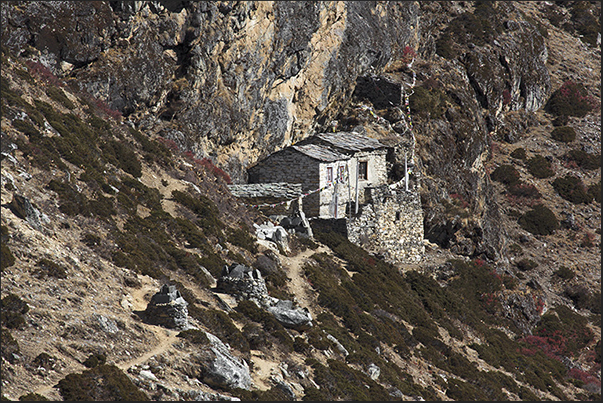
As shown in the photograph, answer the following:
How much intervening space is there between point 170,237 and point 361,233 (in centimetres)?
1764

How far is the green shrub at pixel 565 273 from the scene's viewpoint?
59844mm

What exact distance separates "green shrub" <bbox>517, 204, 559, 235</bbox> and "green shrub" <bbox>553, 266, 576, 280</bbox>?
690 centimetres

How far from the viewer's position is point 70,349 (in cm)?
1642

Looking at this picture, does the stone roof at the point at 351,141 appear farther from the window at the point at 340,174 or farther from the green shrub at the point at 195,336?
the green shrub at the point at 195,336

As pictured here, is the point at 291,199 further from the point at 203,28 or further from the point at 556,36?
the point at 556,36

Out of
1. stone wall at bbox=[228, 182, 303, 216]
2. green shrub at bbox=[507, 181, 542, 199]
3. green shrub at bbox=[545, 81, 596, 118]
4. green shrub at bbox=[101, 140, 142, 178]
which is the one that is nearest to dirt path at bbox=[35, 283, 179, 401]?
green shrub at bbox=[101, 140, 142, 178]

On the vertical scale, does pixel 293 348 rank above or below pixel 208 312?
below

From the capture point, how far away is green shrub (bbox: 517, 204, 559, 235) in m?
67.0

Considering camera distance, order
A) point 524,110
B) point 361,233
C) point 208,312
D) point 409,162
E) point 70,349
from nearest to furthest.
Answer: point 70,349, point 208,312, point 361,233, point 409,162, point 524,110

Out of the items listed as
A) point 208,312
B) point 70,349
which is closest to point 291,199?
point 208,312

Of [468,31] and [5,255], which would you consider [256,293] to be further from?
[468,31]

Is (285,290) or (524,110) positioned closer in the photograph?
(285,290)

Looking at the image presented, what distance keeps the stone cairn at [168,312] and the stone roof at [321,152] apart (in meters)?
22.5

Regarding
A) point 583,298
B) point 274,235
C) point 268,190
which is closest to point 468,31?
point 583,298
